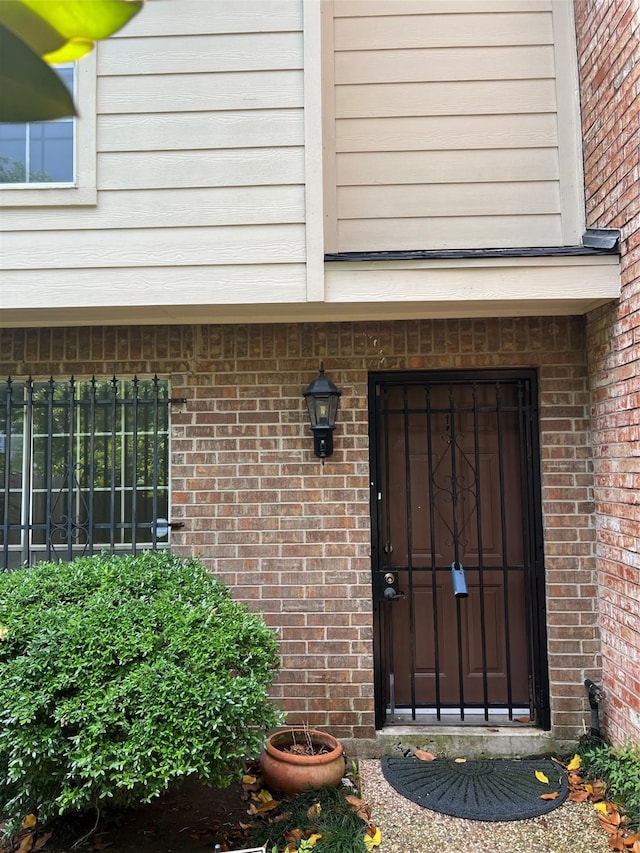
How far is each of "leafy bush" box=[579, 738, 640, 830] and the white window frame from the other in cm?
409

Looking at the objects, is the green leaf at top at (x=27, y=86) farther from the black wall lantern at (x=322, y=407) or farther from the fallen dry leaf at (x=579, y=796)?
the fallen dry leaf at (x=579, y=796)

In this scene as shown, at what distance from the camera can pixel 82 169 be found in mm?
3252

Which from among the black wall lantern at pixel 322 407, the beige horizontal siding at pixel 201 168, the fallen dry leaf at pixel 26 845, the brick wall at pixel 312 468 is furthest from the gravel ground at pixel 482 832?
the beige horizontal siding at pixel 201 168

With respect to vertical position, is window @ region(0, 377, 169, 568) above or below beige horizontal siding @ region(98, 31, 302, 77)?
below

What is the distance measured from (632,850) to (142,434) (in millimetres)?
3411

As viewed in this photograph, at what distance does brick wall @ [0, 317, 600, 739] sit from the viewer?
362 cm

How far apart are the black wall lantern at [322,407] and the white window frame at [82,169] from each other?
1611 millimetres

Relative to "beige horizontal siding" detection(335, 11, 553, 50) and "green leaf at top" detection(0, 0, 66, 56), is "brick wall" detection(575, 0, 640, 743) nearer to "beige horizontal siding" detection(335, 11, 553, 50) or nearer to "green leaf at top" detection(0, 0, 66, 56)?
"beige horizontal siding" detection(335, 11, 553, 50)

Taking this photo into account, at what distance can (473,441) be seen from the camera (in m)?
3.85

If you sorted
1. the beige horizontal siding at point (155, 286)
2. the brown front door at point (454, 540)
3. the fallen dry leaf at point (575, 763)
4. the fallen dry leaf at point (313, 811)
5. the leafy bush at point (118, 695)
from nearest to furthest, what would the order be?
1. the leafy bush at point (118, 695)
2. the fallen dry leaf at point (313, 811)
3. the beige horizontal siding at point (155, 286)
4. the fallen dry leaf at point (575, 763)
5. the brown front door at point (454, 540)

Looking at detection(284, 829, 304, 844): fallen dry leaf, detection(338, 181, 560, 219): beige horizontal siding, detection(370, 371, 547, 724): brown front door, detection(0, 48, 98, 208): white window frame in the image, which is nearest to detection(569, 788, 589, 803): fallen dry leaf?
detection(370, 371, 547, 724): brown front door

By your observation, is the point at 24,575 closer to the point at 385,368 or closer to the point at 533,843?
the point at 385,368

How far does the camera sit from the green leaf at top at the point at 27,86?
0.44 metres

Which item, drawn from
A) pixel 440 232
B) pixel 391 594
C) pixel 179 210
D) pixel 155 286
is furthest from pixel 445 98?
pixel 391 594
